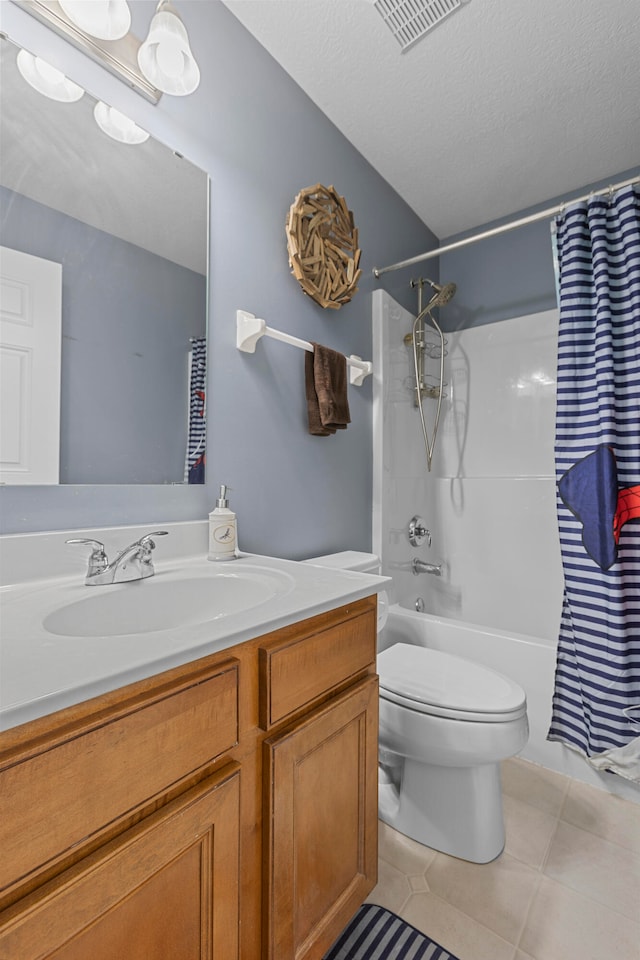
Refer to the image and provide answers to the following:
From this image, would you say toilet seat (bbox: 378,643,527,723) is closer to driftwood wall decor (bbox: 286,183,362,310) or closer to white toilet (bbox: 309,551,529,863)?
white toilet (bbox: 309,551,529,863)

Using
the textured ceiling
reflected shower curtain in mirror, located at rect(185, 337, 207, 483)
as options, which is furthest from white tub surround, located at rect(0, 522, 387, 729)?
the textured ceiling

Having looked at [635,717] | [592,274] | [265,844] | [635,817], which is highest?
[592,274]

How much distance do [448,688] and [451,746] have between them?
15cm

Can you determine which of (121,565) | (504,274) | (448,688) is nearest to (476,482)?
(504,274)

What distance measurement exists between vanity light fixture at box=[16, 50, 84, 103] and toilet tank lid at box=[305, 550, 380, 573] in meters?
1.34

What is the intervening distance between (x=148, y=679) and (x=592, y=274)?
1949 mm

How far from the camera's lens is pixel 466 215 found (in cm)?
237

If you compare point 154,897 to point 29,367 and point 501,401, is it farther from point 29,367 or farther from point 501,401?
point 501,401

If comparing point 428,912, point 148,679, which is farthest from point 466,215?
point 428,912

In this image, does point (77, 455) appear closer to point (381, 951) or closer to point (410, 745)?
point (410, 745)

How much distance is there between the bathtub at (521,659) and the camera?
5.43ft

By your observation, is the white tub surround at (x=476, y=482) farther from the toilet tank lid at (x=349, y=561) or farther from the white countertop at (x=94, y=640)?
the white countertop at (x=94, y=640)

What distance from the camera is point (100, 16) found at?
3.14 ft

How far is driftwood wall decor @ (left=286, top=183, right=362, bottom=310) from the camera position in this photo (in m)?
1.52
